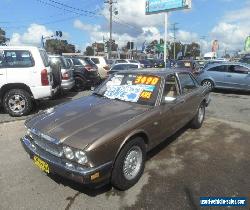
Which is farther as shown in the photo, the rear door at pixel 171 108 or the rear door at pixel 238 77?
the rear door at pixel 238 77

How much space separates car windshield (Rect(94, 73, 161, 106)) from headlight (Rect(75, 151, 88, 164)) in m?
1.66

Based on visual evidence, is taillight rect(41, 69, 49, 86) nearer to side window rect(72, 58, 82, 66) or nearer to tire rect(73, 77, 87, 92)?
tire rect(73, 77, 87, 92)

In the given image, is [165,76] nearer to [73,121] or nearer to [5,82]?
[73,121]

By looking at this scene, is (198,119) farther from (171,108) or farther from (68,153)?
(68,153)

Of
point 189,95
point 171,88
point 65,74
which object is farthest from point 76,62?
point 171,88

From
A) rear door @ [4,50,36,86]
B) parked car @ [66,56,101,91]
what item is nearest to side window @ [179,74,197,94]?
rear door @ [4,50,36,86]

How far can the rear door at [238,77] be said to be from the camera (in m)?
14.0

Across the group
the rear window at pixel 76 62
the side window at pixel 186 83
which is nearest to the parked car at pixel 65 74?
the rear window at pixel 76 62

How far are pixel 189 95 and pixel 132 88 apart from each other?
154 cm

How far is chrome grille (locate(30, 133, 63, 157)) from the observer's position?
3773 mm

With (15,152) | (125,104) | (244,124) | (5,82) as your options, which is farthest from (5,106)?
(244,124)

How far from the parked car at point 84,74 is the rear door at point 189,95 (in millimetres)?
7974

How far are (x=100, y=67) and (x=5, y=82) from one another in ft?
29.3

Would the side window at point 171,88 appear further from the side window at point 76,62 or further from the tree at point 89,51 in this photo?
the tree at point 89,51
